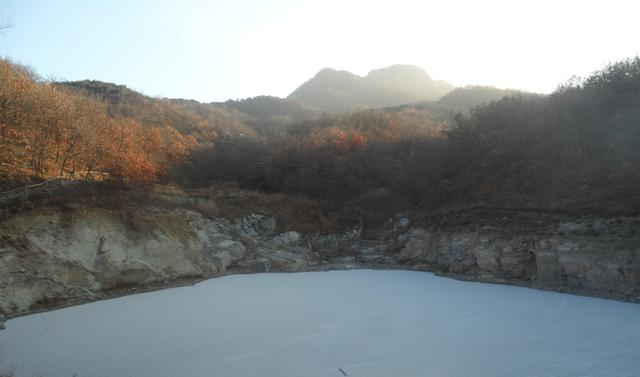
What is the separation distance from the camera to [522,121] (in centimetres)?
1578

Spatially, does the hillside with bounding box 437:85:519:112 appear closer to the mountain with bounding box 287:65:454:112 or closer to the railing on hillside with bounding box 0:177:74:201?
the mountain with bounding box 287:65:454:112

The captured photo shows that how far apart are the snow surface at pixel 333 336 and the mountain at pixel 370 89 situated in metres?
61.5

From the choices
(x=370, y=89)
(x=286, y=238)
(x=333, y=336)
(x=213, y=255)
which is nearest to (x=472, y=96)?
(x=286, y=238)

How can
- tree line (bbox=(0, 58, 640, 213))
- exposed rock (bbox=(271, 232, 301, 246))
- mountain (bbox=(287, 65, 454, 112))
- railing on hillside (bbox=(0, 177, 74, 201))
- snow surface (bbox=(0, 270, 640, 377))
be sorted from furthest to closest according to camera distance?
mountain (bbox=(287, 65, 454, 112)) → exposed rock (bbox=(271, 232, 301, 246)) → tree line (bbox=(0, 58, 640, 213)) → railing on hillside (bbox=(0, 177, 74, 201)) → snow surface (bbox=(0, 270, 640, 377))

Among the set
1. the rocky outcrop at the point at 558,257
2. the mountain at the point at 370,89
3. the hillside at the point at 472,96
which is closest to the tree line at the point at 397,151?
the rocky outcrop at the point at 558,257

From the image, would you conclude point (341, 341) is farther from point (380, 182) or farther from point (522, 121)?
point (380, 182)

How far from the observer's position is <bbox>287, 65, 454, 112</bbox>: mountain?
73.8 m

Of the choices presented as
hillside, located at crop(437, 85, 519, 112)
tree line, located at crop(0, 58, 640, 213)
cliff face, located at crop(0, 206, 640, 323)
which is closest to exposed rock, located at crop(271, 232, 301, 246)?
cliff face, located at crop(0, 206, 640, 323)

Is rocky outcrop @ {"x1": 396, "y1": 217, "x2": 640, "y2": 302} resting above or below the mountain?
below

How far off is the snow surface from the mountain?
6147cm

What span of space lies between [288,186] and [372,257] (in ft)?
30.4

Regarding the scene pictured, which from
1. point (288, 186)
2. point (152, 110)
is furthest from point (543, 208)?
point (152, 110)

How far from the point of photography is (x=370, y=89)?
81188mm

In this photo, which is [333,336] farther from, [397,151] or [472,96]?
[472,96]
